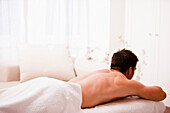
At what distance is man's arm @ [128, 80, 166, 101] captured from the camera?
143 cm

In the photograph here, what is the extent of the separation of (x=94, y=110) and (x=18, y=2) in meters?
2.44

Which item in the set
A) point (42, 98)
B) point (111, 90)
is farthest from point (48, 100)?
point (111, 90)

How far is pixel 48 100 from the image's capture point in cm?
112

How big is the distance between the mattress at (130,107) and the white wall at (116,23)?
2501 millimetres

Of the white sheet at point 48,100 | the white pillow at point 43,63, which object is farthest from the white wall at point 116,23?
the white sheet at point 48,100

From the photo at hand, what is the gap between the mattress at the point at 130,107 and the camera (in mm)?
1320

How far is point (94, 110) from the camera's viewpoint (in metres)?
1.30

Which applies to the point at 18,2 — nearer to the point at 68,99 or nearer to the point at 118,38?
the point at 118,38

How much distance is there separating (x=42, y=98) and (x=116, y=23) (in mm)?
3073

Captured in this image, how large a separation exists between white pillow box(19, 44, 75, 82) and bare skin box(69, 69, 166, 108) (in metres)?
1.05

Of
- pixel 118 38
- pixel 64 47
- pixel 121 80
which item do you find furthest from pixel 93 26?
pixel 121 80

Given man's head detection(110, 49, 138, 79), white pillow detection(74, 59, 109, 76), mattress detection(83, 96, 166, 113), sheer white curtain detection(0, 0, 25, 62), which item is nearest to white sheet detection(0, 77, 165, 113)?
mattress detection(83, 96, 166, 113)

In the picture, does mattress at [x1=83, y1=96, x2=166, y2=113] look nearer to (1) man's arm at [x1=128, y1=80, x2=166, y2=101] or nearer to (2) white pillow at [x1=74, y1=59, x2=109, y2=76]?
(1) man's arm at [x1=128, y1=80, x2=166, y2=101]

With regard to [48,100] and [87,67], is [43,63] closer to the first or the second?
[87,67]
